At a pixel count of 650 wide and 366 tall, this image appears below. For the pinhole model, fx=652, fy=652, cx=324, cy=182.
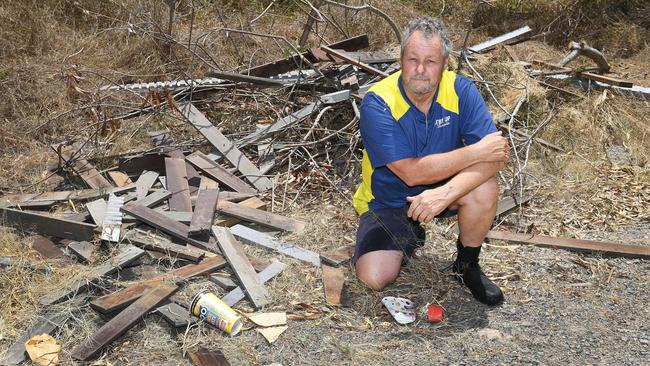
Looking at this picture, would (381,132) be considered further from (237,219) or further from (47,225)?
(47,225)

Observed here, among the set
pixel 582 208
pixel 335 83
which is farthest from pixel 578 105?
pixel 335 83

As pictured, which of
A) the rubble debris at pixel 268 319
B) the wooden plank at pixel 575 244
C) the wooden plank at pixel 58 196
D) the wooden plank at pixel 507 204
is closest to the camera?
the rubble debris at pixel 268 319

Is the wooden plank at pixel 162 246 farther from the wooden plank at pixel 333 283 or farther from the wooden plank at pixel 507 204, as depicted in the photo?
the wooden plank at pixel 507 204

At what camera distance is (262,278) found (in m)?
4.32

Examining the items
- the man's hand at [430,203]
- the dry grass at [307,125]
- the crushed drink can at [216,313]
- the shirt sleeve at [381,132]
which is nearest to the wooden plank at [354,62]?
the dry grass at [307,125]

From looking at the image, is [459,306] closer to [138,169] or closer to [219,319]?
[219,319]

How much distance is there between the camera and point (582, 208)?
5.42m

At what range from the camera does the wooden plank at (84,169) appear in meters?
5.47

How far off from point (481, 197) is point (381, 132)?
74cm

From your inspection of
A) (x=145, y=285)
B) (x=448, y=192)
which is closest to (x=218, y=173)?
(x=145, y=285)

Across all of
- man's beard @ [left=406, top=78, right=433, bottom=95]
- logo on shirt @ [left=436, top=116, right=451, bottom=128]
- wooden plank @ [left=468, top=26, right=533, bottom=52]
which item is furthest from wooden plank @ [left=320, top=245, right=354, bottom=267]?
wooden plank @ [left=468, top=26, right=533, bottom=52]

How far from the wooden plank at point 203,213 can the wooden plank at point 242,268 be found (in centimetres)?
8

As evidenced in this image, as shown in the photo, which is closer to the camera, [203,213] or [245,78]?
[203,213]

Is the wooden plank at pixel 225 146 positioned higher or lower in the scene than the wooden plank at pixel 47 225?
higher
